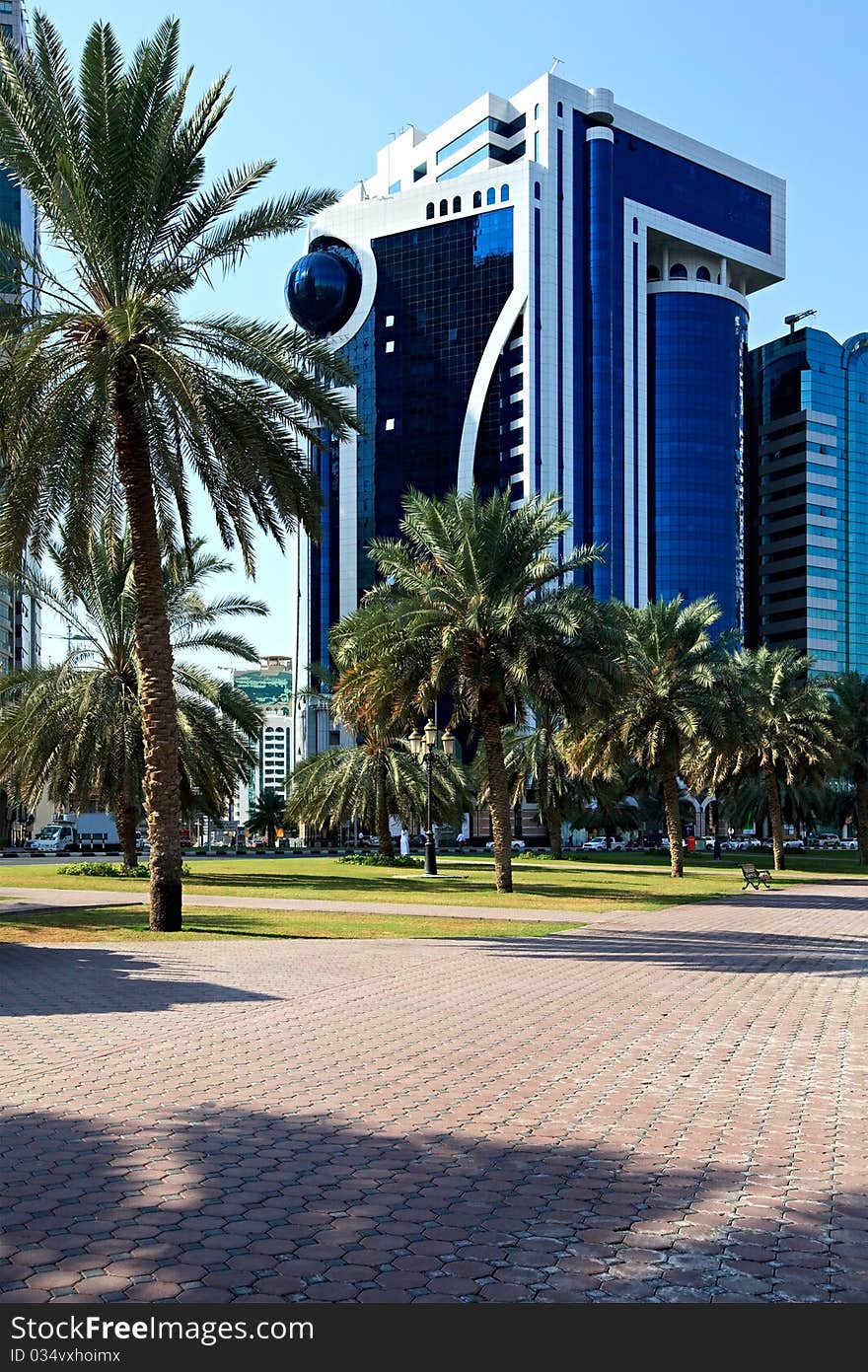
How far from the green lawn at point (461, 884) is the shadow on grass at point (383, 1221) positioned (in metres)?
18.4

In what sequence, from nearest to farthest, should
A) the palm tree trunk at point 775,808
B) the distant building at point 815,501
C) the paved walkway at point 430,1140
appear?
the paved walkway at point 430,1140 < the palm tree trunk at point 775,808 < the distant building at point 815,501

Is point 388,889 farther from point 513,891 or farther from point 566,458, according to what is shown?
point 566,458

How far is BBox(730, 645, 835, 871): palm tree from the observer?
44.3 metres

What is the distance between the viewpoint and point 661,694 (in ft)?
128

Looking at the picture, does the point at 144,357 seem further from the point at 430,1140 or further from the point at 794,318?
the point at 794,318

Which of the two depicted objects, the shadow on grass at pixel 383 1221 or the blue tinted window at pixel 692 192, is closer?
the shadow on grass at pixel 383 1221

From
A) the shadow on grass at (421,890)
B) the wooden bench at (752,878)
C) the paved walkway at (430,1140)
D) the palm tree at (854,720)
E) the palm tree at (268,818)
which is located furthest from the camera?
the palm tree at (268,818)

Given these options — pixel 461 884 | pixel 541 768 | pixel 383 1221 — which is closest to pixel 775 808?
pixel 541 768

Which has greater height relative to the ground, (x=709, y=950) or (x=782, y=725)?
(x=782, y=725)

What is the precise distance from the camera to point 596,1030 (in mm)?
10617

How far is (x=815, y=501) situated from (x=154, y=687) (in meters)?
136

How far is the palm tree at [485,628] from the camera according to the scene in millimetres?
27297

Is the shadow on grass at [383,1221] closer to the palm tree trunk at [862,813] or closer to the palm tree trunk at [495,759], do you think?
the palm tree trunk at [495,759]

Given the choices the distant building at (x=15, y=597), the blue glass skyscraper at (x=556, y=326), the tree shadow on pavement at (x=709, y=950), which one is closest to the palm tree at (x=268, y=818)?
the distant building at (x=15, y=597)
